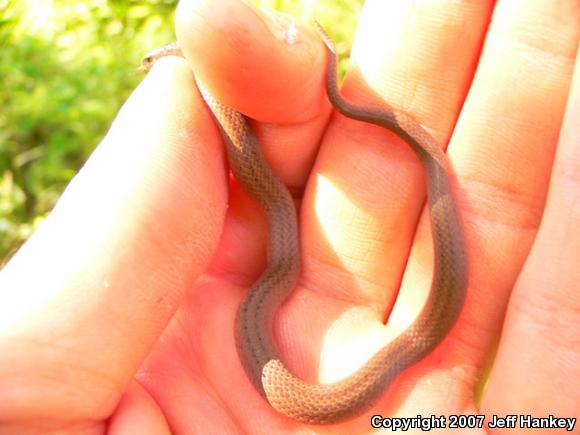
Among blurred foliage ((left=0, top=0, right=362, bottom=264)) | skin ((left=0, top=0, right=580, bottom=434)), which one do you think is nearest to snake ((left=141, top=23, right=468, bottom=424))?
skin ((left=0, top=0, right=580, bottom=434))

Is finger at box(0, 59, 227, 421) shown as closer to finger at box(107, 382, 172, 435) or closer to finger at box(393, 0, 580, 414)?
finger at box(107, 382, 172, 435)

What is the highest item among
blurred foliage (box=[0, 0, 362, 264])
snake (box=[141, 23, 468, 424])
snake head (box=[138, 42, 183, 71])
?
snake head (box=[138, 42, 183, 71])

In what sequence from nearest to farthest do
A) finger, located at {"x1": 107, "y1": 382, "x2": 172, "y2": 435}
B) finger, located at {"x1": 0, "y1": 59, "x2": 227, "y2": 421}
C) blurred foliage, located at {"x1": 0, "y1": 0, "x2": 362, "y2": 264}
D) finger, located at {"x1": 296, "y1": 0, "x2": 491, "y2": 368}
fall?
finger, located at {"x1": 0, "y1": 59, "x2": 227, "y2": 421}, finger, located at {"x1": 107, "y1": 382, "x2": 172, "y2": 435}, finger, located at {"x1": 296, "y1": 0, "x2": 491, "y2": 368}, blurred foliage, located at {"x1": 0, "y1": 0, "x2": 362, "y2": 264}

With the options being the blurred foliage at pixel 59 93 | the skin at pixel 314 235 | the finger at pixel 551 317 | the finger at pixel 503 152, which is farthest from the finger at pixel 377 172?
the blurred foliage at pixel 59 93

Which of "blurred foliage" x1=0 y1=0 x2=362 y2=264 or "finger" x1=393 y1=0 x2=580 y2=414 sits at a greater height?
"finger" x1=393 y1=0 x2=580 y2=414

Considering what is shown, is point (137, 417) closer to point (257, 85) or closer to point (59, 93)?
point (257, 85)

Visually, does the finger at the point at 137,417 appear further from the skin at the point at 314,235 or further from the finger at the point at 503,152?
the finger at the point at 503,152

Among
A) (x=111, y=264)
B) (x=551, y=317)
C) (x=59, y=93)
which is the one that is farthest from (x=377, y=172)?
(x=59, y=93)
